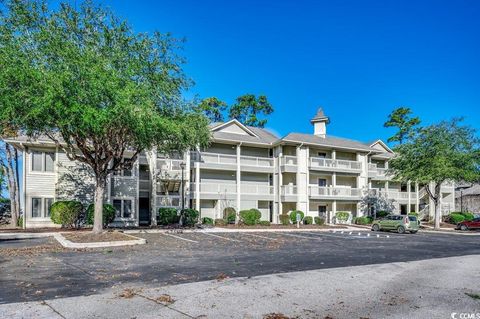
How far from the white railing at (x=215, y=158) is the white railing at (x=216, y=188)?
6.71 ft

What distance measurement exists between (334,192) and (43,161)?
2582cm

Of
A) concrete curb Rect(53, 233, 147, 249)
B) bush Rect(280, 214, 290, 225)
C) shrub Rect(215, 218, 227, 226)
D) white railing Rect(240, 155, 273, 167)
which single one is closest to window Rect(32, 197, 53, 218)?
concrete curb Rect(53, 233, 147, 249)

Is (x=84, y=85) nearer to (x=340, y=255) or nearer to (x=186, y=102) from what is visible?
(x=186, y=102)

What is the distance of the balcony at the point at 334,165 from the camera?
120ft

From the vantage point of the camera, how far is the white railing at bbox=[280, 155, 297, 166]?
115 ft

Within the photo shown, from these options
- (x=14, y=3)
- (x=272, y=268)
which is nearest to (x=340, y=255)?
(x=272, y=268)

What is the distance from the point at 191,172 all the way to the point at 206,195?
2.49 meters

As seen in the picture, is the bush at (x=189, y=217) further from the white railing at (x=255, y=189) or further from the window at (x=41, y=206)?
the window at (x=41, y=206)

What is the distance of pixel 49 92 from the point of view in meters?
14.4

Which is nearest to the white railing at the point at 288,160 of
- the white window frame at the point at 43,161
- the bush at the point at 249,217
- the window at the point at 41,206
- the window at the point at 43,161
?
the bush at the point at 249,217

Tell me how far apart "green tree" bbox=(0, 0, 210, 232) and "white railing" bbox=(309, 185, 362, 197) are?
19264 mm

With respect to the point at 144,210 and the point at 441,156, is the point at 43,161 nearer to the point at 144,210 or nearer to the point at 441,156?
the point at 144,210

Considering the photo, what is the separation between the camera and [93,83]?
15.1 m

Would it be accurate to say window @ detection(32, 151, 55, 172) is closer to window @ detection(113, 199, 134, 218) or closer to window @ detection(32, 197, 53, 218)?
window @ detection(32, 197, 53, 218)
